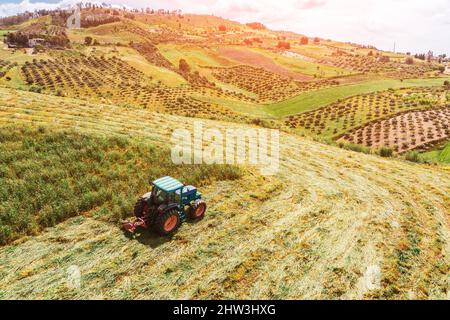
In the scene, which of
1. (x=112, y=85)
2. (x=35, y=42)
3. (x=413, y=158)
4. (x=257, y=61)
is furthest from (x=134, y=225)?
(x=35, y=42)

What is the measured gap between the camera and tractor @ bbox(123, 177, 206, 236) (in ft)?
34.7

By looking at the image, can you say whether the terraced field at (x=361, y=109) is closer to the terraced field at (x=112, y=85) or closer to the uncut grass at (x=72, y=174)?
the terraced field at (x=112, y=85)

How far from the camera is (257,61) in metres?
124

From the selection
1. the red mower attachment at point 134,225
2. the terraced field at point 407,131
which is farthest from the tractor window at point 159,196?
the terraced field at point 407,131

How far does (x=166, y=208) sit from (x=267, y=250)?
3555 millimetres

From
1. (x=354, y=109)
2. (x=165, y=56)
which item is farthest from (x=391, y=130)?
(x=165, y=56)

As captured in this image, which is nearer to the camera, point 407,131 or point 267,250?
point 267,250

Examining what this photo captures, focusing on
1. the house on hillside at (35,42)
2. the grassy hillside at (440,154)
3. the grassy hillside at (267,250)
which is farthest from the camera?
the house on hillside at (35,42)

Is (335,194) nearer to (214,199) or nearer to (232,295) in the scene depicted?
(214,199)

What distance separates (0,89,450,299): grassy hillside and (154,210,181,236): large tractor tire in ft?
1.24

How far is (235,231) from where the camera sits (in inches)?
444

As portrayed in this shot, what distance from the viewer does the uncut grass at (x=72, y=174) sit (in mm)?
11430

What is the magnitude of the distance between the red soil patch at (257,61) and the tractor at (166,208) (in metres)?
97.7

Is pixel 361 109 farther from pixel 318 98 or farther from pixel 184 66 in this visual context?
pixel 184 66
